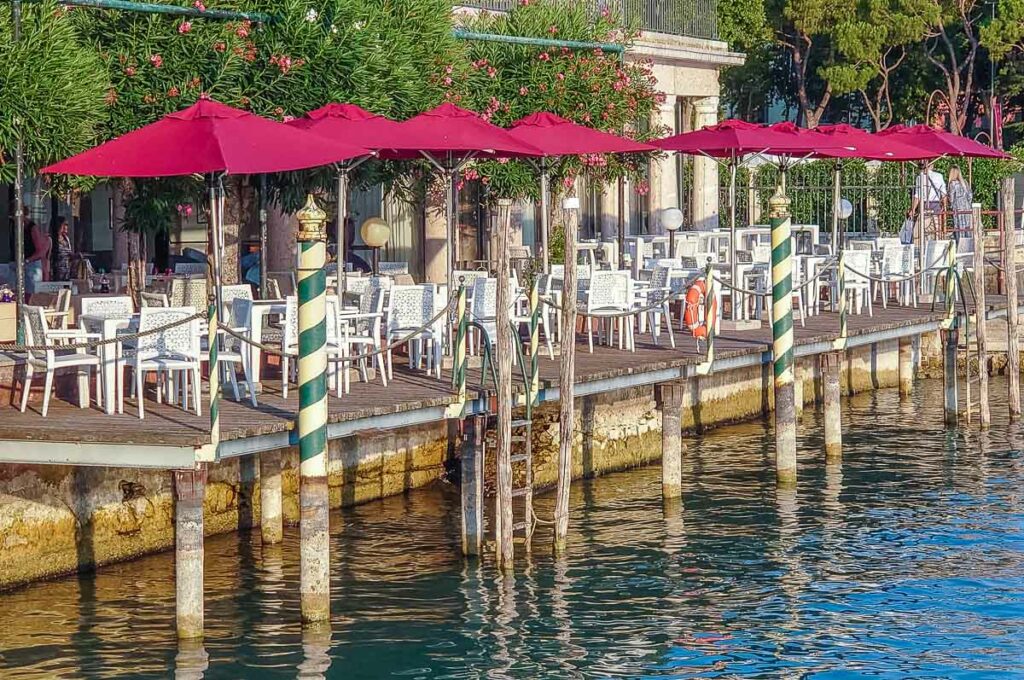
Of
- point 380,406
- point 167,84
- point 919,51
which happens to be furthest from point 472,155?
point 919,51

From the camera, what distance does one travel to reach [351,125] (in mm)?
18000

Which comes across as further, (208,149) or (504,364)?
(504,364)

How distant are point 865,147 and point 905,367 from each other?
3.91 meters

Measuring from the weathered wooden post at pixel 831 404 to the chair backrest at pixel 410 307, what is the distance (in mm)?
5736

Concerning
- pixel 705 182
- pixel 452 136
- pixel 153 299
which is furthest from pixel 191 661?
pixel 705 182

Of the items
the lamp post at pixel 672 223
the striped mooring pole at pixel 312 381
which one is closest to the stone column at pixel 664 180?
the lamp post at pixel 672 223

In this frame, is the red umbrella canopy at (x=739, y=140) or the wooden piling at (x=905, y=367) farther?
the wooden piling at (x=905, y=367)

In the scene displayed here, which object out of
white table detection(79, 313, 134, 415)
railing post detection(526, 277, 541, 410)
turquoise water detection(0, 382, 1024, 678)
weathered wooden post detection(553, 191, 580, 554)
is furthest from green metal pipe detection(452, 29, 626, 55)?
white table detection(79, 313, 134, 415)

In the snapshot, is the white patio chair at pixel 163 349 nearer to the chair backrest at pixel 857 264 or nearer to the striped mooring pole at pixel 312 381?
the striped mooring pole at pixel 312 381

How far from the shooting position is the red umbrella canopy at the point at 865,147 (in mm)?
25984

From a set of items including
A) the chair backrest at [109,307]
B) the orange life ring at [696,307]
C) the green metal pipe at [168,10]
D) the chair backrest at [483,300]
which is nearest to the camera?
the chair backrest at [109,307]

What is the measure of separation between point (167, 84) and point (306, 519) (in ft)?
18.9

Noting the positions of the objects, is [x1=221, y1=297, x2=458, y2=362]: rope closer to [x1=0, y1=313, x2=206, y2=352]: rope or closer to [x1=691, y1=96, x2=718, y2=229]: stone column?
[x1=0, y1=313, x2=206, y2=352]: rope

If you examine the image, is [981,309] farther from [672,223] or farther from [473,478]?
[473,478]
